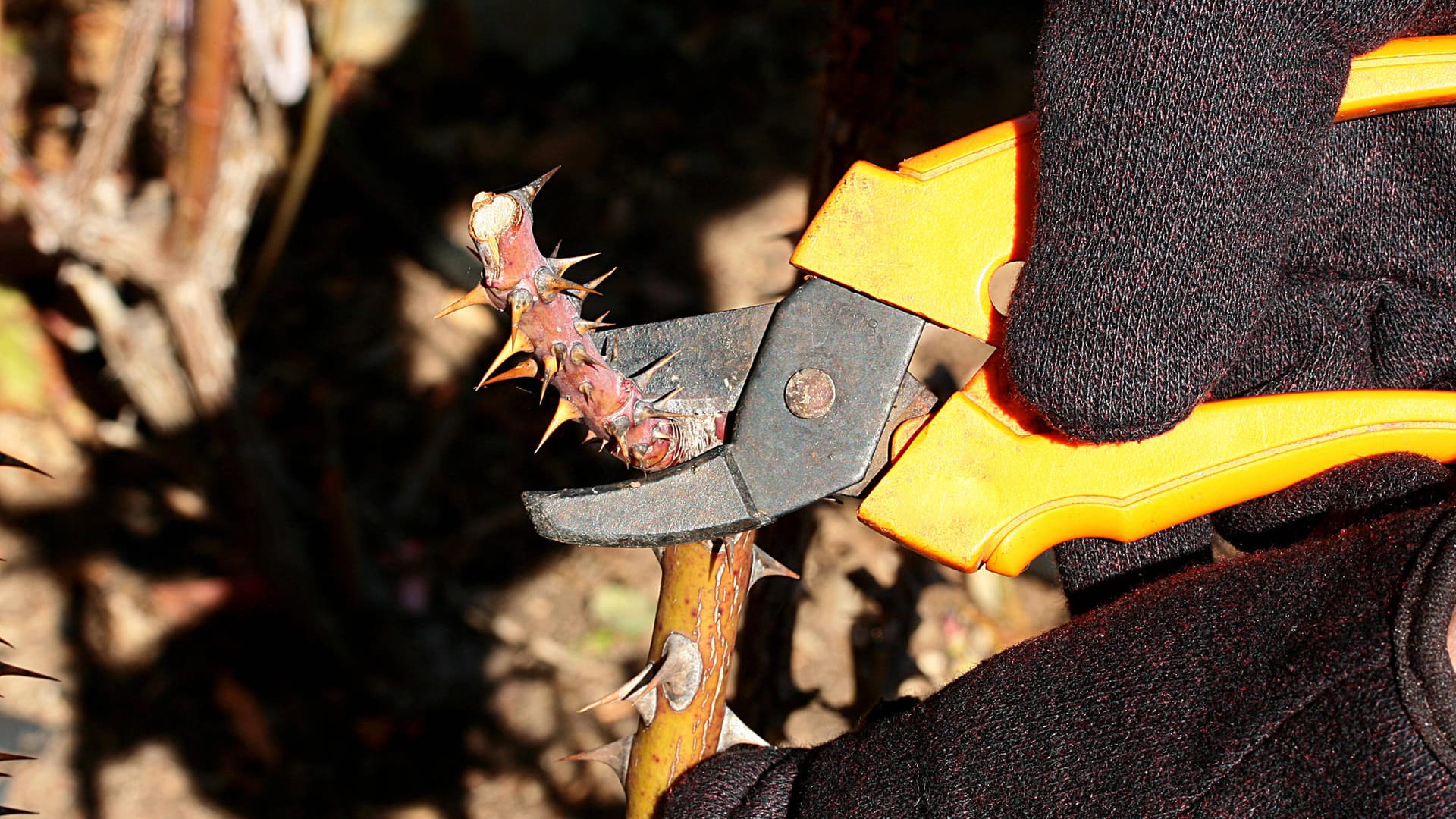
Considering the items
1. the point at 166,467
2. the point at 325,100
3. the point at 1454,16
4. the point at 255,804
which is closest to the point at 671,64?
the point at 325,100

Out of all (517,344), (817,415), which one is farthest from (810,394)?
(517,344)

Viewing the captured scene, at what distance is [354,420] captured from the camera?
361cm

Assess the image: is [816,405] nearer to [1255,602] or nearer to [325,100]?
[1255,602]

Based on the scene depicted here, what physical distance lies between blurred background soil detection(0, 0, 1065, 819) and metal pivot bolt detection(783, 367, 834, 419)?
23.9 inches

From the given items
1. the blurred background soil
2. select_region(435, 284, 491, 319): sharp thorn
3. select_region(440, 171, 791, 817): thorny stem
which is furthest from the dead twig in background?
select_region(435, 284, 491, 319): sharp thorn

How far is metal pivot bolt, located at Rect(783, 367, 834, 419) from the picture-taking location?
129 cm

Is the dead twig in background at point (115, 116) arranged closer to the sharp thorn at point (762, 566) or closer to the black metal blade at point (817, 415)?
the black metal blade at point (817, 415)

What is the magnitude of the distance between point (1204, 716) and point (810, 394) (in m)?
0.51

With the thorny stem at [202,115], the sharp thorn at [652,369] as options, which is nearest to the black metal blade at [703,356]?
the sharp thorn at [652,369]

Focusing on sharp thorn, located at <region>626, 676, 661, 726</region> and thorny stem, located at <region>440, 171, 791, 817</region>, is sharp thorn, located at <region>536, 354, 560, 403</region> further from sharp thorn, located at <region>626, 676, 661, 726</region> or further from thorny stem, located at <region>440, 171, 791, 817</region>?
sharp thorn, located at <region>626, 676, 661, 726</region>

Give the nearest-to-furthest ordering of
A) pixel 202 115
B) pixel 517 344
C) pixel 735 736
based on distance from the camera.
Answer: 1. pixel 517 344
2. pixel 735 736
3. pixel 202 115

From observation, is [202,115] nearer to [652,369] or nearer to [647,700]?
[652,369]

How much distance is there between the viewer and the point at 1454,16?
4.47 feet

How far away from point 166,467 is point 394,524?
62 cm
